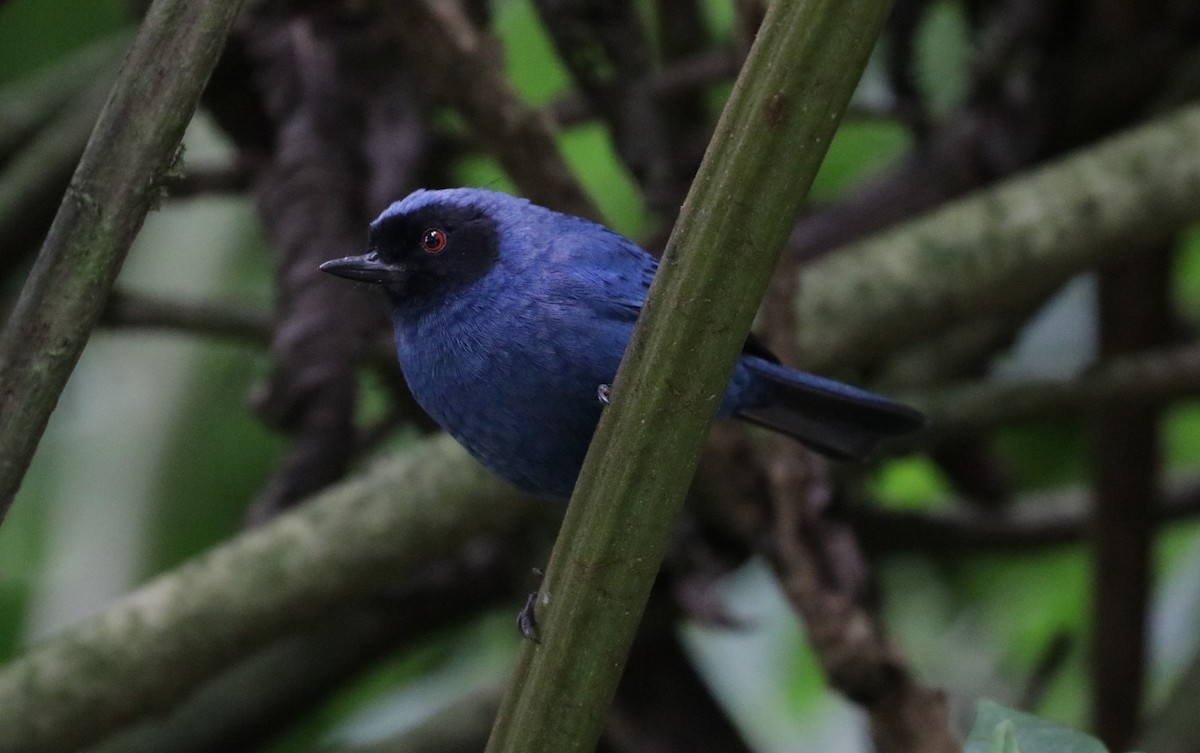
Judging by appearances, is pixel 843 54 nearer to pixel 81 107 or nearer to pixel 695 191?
pixel 695 191

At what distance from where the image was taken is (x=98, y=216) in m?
1.64

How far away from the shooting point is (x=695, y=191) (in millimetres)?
1574

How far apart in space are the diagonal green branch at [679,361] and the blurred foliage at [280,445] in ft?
7.61

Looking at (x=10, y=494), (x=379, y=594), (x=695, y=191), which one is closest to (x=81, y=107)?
(x=379, y=594)

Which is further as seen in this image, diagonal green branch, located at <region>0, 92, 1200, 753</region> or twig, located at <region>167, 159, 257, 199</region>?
twig, located at <region>167, 159, 257, 199</region>

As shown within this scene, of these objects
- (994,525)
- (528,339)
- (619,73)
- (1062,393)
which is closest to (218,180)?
(619,73)

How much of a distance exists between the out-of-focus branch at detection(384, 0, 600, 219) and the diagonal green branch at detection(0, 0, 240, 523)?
1.42m

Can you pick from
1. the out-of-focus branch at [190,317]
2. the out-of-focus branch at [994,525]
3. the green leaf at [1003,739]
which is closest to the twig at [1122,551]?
the out-of-focus branch at [994,525]

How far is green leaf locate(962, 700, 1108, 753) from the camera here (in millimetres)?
1604

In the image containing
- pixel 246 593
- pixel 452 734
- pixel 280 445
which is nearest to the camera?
pixel 246 593

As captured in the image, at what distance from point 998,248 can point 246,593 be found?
6.25 feet

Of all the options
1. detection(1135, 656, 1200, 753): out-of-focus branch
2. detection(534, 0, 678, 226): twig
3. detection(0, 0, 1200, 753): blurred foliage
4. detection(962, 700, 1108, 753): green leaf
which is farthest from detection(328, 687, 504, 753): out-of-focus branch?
detection(962, 700, 1108, 753): green leaf

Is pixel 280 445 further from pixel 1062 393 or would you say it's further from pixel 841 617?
pixel 1062 393

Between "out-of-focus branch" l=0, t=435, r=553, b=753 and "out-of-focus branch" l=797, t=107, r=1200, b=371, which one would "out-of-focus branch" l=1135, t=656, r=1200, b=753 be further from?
"out-of-focus branch" l=0, t=435, r=553, b=753
